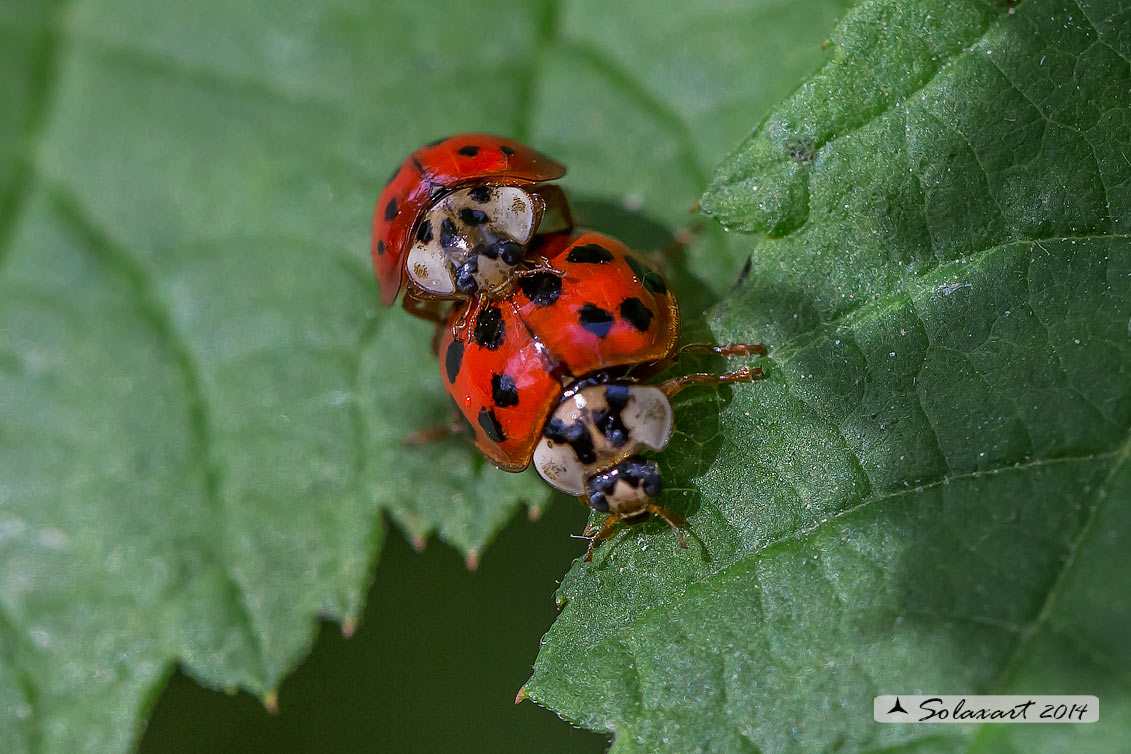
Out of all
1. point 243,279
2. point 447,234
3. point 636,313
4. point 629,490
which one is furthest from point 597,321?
point 243,279

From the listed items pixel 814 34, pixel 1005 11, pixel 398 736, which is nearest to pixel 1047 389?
pixel 1005 11

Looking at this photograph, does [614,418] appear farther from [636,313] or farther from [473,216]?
[473,216]

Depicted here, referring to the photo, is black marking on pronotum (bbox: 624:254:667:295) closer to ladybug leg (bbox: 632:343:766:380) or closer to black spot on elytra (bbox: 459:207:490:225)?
ladybug leg (bbox: 632:343:766:380)

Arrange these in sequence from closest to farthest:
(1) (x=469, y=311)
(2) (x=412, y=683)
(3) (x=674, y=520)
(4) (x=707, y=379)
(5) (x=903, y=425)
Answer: (5) (x=903, y=425), (3) (x=674, y=520), (4) (x=707, y=379), (1) (x=469, y=311), (2) (x=412, y=683)

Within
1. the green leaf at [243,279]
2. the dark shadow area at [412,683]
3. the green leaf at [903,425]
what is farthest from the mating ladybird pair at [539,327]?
the dark shadow area at [412,683]

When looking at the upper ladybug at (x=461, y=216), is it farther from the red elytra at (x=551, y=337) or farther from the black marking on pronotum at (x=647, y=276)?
the black marking on pronotum at (x=647, y=276)

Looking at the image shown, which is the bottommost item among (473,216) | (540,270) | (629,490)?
(629,490)

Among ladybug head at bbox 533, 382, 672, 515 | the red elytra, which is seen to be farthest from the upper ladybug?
ladybug head at bbox 533, 382, 672, 515
